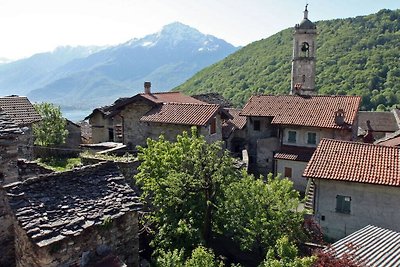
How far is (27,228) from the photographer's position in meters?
10.2

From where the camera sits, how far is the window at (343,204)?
69.4 feet

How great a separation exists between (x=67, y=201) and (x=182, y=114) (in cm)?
1682

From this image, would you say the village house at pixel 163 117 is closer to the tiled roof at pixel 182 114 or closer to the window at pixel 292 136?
the tiled roof at pixel 182 114

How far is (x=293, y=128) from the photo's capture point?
32.6 m

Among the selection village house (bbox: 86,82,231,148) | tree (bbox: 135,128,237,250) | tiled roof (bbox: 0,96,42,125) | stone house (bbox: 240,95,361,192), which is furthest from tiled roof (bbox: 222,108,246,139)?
tree (bbox: 135,128,237,250)

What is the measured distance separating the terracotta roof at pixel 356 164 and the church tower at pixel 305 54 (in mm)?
22859

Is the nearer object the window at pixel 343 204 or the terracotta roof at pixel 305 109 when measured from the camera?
the window at pixel 343 204

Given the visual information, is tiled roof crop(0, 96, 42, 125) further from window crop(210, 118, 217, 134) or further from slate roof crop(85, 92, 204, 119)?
window crop(210, 118, 217, 134)

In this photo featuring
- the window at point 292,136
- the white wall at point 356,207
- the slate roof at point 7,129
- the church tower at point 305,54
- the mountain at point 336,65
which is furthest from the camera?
the mountain at point 336,65

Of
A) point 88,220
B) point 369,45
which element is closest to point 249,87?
point 369,45

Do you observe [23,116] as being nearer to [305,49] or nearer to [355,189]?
[355,189]

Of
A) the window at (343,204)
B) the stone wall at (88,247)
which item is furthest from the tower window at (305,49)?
the stone wall at (88,247)

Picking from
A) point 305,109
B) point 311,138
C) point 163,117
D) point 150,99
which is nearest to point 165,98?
point 150,99

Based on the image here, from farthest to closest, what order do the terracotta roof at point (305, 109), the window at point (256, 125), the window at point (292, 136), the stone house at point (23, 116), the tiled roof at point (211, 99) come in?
the tiled roof at point (211, 99)
the window at point (256, 125)
the window at point (292, 136)
the terracotta roof at point (305, 109)
the stone house at point (23, 116)
